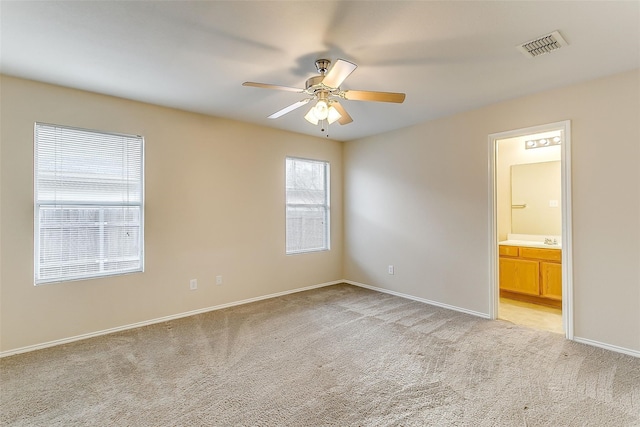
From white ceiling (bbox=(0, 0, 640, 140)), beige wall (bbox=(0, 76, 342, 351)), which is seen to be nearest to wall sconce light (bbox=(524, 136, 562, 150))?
white ceiling (bbox=(0, 0, 640, 140))

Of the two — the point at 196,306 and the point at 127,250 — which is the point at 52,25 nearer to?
the point at 127,250

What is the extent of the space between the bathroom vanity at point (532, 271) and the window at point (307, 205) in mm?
2774

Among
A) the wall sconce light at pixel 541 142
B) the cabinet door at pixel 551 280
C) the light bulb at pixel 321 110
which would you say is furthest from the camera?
the wall sconce light at pixel 541 142

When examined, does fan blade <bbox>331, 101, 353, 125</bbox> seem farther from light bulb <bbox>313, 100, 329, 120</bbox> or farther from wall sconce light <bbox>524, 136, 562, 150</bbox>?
wall sconce light <bbox>524, 136, 562, 150</bbox>

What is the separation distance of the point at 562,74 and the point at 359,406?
10.7 ft

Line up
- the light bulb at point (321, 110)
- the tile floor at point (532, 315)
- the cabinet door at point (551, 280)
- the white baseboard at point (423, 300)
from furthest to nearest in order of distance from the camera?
the cabinet door at point (551, 280) < the white baseboard at point (423, 300) < the tile floor at point (532, 315) < the light bulb at point (321, 110)

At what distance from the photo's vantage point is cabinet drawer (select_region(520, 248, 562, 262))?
13.6 ft

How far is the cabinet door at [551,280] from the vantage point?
4.13 meters

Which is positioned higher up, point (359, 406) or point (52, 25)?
point (52, 25)

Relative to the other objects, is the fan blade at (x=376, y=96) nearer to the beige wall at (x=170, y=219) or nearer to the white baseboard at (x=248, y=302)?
the beige wall at (x=170, y=219)

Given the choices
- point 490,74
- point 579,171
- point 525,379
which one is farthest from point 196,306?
point 579,171

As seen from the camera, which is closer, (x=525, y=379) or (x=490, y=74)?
(x=525, y=379)

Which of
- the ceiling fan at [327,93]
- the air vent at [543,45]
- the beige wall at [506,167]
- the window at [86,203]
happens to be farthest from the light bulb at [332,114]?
→ the beige wall at [506,167]

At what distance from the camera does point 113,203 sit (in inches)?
133
